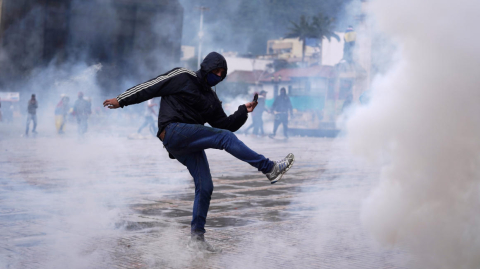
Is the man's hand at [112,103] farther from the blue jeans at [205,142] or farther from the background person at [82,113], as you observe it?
the background person at [82,113]

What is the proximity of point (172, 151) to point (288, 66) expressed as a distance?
71.3 m

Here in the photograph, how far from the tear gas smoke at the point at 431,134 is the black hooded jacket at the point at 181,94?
4.58 ft

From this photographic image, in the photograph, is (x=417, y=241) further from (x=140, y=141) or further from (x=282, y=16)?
(x=140, y=141)

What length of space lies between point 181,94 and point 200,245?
4.18ft

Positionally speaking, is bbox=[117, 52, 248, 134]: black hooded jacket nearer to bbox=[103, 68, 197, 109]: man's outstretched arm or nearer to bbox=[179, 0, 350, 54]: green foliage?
bbox=[103, 68, 197, 109]: man's outstretched arm

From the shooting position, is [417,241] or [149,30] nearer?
[417,241]

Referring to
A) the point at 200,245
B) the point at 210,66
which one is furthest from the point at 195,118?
the point at 200,245

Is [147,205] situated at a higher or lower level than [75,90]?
lower

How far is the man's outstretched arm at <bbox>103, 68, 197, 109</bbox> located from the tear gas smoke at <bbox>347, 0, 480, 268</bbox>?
1.63 metres

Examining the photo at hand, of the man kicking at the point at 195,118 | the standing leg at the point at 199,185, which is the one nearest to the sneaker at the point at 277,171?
the man kicking at the point at 195,118

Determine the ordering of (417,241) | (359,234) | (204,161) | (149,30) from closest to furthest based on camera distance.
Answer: (417,241) → (204,161) → (359,234) → (149,30)

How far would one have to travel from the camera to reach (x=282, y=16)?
8297 millimetres

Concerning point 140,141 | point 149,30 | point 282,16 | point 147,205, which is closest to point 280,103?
point 140,141

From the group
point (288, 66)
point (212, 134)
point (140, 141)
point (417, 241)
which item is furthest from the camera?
point (288, 66)
